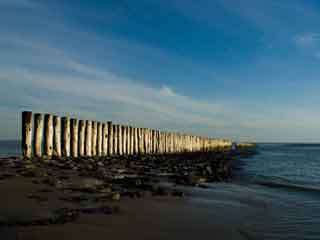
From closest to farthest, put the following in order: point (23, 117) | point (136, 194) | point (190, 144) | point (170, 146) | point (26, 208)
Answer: point (26, 208)
point (136, 194)
point (23, 117)
point (170, 146)
point (190, 144)

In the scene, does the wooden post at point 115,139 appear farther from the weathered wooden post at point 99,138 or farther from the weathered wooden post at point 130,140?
the weathered wooden post at point 130,140

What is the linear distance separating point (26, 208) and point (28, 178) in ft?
8.38

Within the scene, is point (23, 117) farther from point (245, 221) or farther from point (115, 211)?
point (245, 221)

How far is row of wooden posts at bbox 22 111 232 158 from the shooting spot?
38.4 feet

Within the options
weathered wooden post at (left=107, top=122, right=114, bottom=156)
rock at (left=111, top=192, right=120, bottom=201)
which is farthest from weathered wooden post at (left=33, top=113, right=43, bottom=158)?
rock at (left=111, top=192, right=120, bottom=201)

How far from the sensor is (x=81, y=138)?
14391 mm

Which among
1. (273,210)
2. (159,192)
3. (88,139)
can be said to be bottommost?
(273,210)

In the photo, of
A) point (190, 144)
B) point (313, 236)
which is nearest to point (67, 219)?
point (313, 236)

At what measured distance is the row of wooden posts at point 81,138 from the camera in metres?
11.7

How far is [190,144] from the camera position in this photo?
33.4 m

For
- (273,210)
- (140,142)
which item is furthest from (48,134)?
(273,210)

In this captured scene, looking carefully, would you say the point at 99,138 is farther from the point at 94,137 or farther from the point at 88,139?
the point at 88,139

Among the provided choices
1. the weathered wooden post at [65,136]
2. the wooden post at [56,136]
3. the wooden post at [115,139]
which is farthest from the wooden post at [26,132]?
the wooden post at [115,139]

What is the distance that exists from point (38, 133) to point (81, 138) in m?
2.62
